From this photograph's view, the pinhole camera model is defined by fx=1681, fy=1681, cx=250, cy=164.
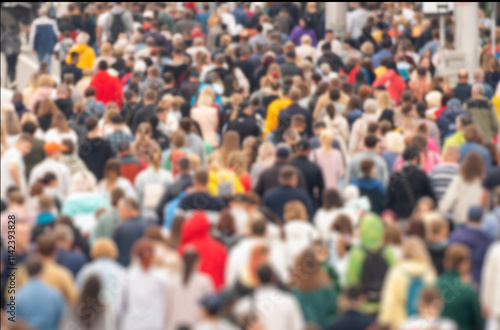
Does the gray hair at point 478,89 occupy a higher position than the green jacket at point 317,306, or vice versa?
the gray hair at point 478,89

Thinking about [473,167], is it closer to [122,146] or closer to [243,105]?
[122,146]

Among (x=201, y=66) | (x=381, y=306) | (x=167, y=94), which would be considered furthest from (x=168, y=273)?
(x=201, y=66)

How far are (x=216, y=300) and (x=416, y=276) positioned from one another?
190cm

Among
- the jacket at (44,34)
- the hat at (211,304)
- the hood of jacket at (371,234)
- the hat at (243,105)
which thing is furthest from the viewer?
the jacket at (44,34)

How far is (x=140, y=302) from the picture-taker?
1337 centimetres

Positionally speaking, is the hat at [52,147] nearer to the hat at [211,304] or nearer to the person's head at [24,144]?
the person's head at [24,144]

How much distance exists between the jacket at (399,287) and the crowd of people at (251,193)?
14 mm

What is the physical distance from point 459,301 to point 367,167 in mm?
4157

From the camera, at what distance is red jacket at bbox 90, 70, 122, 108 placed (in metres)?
24.4

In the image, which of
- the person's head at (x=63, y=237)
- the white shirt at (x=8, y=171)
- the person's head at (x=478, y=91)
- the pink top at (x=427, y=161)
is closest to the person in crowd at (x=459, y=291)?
the person's head at (x=63, y=237)

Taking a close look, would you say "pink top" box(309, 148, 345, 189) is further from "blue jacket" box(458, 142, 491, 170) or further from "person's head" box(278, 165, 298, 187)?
"person's head" box(278, 165, 298, 187)

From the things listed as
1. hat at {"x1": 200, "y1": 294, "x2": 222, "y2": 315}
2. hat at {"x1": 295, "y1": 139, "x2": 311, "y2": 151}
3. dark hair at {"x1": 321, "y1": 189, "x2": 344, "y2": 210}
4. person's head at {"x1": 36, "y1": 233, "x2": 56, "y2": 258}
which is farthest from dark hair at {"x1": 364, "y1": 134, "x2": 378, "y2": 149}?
hat at {"x1": 200, "y1": 294, "x2": 222, "y2": 315}

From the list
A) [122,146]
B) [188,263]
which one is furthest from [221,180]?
[188,263]

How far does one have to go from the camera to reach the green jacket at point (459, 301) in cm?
1312
